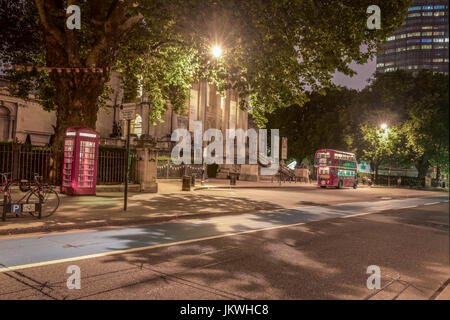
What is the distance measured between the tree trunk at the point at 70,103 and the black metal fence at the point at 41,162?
0.64 metres

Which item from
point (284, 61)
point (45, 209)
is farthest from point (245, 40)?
point (45, 209)

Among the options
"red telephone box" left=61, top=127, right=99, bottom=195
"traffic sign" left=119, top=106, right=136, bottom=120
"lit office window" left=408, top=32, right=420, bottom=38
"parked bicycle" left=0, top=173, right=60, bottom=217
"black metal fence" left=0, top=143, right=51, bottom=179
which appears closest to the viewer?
"parked bicycle" left=0, top=173, right=60, bottom=217

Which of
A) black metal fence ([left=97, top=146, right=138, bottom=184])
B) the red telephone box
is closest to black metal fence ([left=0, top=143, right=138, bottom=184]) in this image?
black metal fence ([left=97, top=146, right=138, bottom=184])

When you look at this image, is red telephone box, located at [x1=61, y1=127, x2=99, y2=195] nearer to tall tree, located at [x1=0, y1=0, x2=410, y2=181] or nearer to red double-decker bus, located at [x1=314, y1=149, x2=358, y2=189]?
tall tree, located at [x1=0, y1=0, x2=410, y2=181]

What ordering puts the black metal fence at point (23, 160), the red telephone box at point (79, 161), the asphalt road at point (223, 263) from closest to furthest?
the asphalt road at point (223, 263), the red telephone box at point (79, 161), the black metal fence at point (23, 160)

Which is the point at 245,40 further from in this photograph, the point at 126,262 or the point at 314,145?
the point at 314,145

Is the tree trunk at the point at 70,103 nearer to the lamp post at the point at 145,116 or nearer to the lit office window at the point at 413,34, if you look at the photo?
the lamp post at the point at 145,116

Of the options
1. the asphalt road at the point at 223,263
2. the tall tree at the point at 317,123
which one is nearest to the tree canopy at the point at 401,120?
the tall tree at the point at 317,123

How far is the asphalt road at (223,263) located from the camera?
4.55 m

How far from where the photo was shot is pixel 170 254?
643cm

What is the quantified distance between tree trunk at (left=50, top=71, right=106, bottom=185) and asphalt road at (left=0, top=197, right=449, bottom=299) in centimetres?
833

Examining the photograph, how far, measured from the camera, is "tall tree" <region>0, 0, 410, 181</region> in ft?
43.6

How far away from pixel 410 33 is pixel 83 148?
193 meters

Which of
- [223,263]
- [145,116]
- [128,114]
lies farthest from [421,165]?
[223,263]
